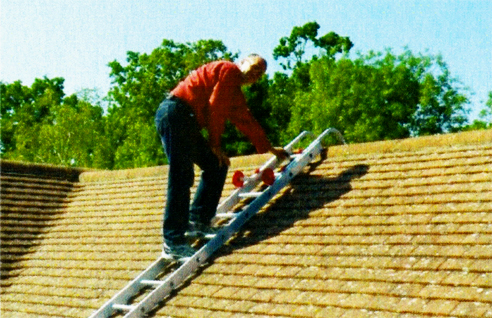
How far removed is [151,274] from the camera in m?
6.29

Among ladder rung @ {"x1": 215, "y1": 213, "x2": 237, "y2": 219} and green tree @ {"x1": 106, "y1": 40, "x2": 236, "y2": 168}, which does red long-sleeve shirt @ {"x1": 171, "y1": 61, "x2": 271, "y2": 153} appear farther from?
green tree @ {"x1": 106, "y1": 40, "x2": 236, "y2": 168}

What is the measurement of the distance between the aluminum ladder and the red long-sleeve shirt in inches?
30.5

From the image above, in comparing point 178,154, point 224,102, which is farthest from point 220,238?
point 224,102

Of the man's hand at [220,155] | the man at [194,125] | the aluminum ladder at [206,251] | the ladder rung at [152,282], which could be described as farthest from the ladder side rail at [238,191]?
the ladder rung at [152,282]

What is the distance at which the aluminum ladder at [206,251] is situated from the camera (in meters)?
5.89

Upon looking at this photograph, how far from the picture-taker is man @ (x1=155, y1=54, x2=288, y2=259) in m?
6.16

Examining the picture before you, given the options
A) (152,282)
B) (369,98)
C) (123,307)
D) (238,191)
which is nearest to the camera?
(123,307)

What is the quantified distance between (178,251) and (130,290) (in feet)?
1.59

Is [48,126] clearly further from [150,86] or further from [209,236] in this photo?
[209,236]

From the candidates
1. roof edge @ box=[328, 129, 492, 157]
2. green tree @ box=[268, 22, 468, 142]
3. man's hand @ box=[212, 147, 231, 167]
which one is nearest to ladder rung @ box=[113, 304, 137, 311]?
man's hand @ box=[212, 147, 231, 167]

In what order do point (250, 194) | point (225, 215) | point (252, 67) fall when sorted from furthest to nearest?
point (250, 194) < point (225, 215) < point (252, 67)

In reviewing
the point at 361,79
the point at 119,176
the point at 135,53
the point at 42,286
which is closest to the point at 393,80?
the point at 361,79

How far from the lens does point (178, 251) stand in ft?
20.4

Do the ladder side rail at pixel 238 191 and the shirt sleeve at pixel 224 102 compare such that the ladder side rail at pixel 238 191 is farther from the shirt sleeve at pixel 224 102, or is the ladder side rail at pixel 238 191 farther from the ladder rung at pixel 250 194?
the shirt sleeve at pixel 224 102
